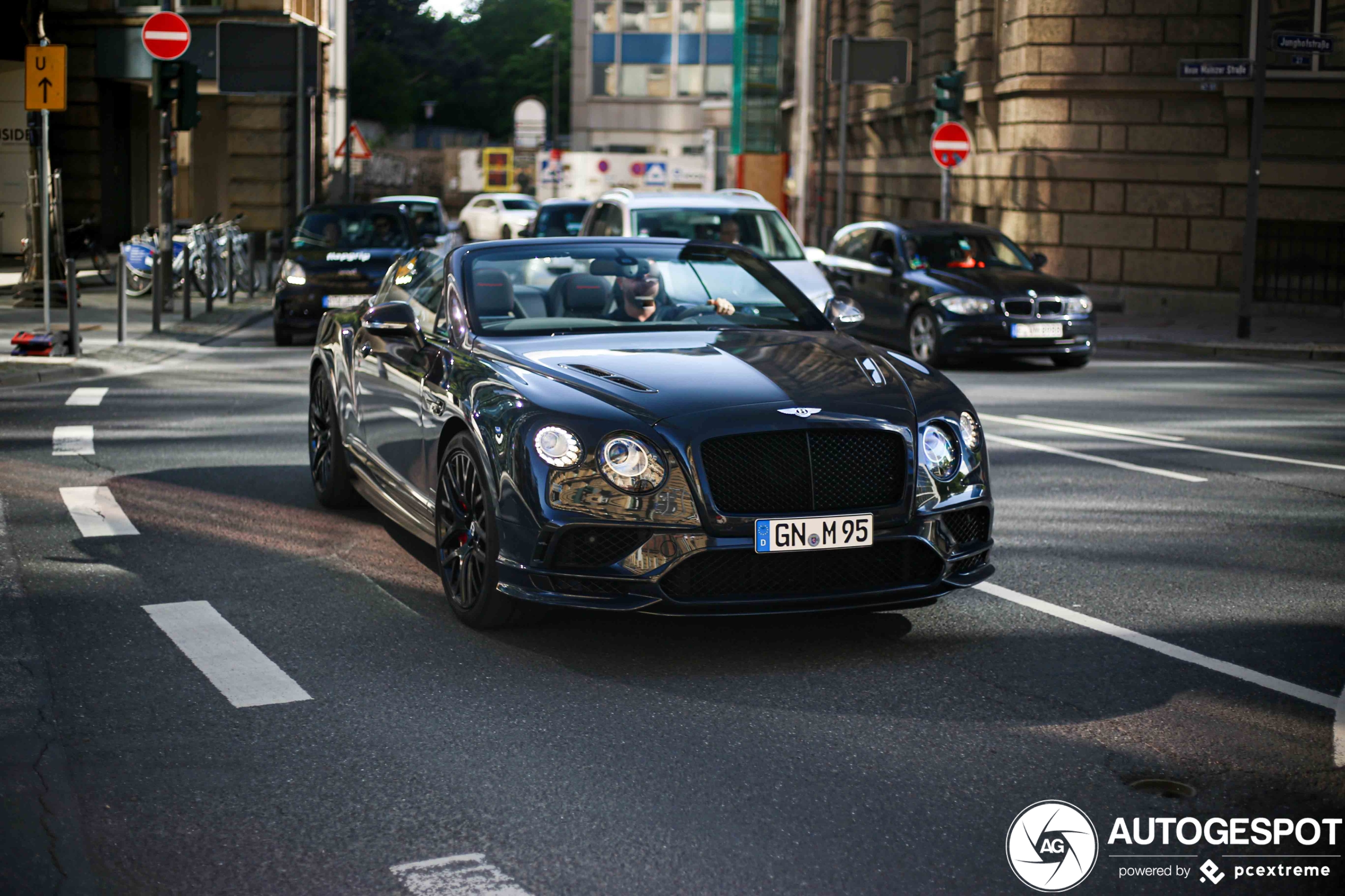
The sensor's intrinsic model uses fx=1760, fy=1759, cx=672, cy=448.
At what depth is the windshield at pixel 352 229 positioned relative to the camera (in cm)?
2012

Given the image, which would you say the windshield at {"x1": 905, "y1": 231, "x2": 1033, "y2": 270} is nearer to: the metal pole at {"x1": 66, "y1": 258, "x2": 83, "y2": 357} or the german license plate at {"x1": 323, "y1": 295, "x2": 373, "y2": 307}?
the german license plate at {"x1": 323, "y1": 295, "x2": 373, "y2": 307}

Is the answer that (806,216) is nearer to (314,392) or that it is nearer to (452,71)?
(314,392)

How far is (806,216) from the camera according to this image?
180 feet

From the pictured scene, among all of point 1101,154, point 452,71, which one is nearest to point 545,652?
point 1101,154

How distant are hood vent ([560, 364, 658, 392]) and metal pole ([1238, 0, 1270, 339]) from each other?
17350mm

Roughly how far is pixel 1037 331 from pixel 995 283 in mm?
739

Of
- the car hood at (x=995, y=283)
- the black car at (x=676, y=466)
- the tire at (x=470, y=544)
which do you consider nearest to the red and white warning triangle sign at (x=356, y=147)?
the car hood at (x=995, y=283)

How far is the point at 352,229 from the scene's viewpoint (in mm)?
20469

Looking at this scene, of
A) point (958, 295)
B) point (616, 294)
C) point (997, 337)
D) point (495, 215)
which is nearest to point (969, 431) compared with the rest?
point (616, 294)

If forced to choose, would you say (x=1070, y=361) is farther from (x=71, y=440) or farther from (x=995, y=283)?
(x=71, y=440)

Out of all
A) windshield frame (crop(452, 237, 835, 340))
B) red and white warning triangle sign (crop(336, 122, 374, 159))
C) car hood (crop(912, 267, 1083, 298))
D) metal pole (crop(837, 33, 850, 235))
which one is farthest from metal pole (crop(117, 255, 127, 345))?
red and white warning triangle sign (crop(336, 122, 374, 159))

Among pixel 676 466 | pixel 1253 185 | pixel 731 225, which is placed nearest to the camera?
pixel 676 466

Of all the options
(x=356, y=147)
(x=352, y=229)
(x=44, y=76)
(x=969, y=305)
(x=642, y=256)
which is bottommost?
(x=969, y=305)

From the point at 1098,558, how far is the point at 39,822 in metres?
5.12
